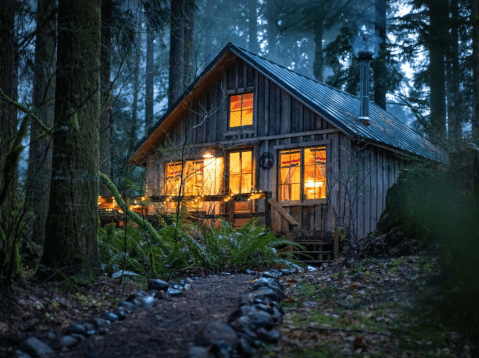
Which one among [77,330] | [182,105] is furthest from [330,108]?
[77,330]

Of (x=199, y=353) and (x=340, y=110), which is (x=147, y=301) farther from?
(x=340, y=110)

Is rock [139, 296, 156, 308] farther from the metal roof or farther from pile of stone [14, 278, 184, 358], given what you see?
the metal roof

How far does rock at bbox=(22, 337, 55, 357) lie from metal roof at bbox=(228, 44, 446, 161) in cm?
989

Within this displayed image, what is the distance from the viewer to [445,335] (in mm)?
3693

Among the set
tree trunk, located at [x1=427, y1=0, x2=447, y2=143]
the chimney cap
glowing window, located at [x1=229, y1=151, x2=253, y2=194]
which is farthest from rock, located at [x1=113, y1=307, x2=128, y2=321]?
tree trunk, located at [x1=427, y1=0, x2=447, y2=143]

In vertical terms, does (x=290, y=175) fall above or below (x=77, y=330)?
above

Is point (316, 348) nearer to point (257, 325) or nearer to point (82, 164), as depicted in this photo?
point (257, 325)

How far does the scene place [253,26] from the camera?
36938mm

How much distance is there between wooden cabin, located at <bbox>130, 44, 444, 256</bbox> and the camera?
42.9 ft

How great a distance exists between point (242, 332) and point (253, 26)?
117 feet

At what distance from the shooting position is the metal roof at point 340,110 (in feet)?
42.7

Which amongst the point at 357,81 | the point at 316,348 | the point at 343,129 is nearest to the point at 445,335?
the point at 316,348

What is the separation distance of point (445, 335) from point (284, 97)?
11274 millimetres

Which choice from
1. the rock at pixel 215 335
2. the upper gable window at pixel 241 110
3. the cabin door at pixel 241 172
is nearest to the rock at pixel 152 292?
the rock at pixel 215 335
